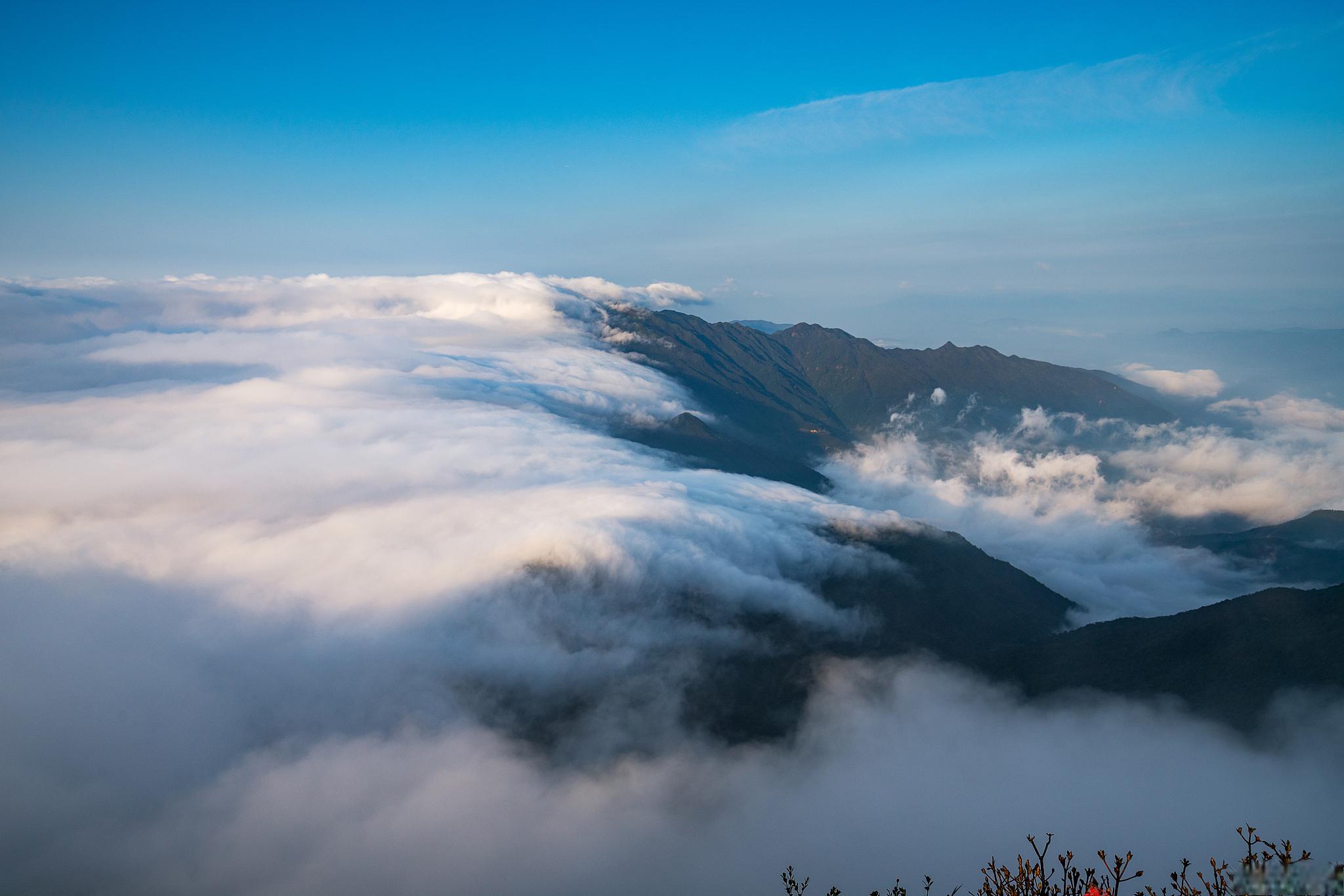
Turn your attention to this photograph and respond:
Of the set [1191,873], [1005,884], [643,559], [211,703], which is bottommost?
[211,703]

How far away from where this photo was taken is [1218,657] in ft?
329

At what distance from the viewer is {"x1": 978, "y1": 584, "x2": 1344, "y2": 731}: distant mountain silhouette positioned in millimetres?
91312

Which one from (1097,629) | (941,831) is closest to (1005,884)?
(941,831)

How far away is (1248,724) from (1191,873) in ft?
76.5

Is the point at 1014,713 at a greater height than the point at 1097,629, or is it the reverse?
the point at 1097,629

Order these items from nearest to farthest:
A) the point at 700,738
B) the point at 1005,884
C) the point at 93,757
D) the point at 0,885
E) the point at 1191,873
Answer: the point at 1005,884
the point at 1191,873
the point at 0,885
the point at 93,757
the point at 700,738

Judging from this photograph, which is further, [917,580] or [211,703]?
[917,580]

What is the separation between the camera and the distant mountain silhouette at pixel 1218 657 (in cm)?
9131

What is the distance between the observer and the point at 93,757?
108 m

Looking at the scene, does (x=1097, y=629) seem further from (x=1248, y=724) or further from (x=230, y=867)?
(x=230, y=867)

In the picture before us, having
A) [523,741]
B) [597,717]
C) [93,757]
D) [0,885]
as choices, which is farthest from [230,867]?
[597,717]

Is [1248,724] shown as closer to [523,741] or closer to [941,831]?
[941,831]

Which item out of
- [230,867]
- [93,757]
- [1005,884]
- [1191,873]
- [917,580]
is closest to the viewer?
[1005,884]

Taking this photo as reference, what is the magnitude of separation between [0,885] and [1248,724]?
6359 inches
